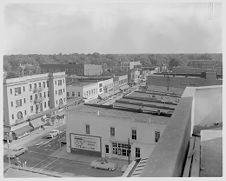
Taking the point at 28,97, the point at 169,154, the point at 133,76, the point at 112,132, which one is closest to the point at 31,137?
the point at 28,97

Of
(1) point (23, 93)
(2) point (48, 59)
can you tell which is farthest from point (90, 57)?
(1) point (23, 93)

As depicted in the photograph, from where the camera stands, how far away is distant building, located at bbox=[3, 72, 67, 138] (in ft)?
25.5

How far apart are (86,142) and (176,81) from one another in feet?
15.3

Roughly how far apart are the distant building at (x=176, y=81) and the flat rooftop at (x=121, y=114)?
3422 mm

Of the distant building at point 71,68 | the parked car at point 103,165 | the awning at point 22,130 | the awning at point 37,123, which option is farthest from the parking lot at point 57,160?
the distant building at point 71,68

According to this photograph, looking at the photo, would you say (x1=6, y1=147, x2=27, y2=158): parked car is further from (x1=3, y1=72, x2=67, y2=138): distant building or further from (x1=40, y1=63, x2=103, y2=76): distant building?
(x1=40, y1=63, x2=103, y2=76): distant building

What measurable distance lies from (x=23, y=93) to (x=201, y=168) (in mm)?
7881

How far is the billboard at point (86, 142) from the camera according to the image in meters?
5.87

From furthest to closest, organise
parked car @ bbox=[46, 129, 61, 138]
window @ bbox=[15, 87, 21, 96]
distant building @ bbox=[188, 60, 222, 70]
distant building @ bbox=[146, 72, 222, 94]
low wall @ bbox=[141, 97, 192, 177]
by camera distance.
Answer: distant building @ bbox=[188, 60, 222, 70], distant building @ bbox=[146, 72, 222, 94], window @ bbox=[15, 87, 21, 96], parked car @ bbox=[46, 129, 61, 138], low wall @ bbox=[141, 97, 192, 177]

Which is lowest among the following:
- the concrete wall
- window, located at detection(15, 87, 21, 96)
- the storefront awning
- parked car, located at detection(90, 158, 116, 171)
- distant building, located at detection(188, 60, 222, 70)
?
parked car, located at detection(90, 158, 116, 171)

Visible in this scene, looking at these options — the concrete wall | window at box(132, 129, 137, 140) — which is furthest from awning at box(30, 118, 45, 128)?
the concrete wall

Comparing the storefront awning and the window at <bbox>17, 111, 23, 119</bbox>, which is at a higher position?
the storefront awning

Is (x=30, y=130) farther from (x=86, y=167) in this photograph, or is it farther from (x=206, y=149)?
(x=206, y=149)

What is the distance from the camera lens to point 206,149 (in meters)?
1.50
